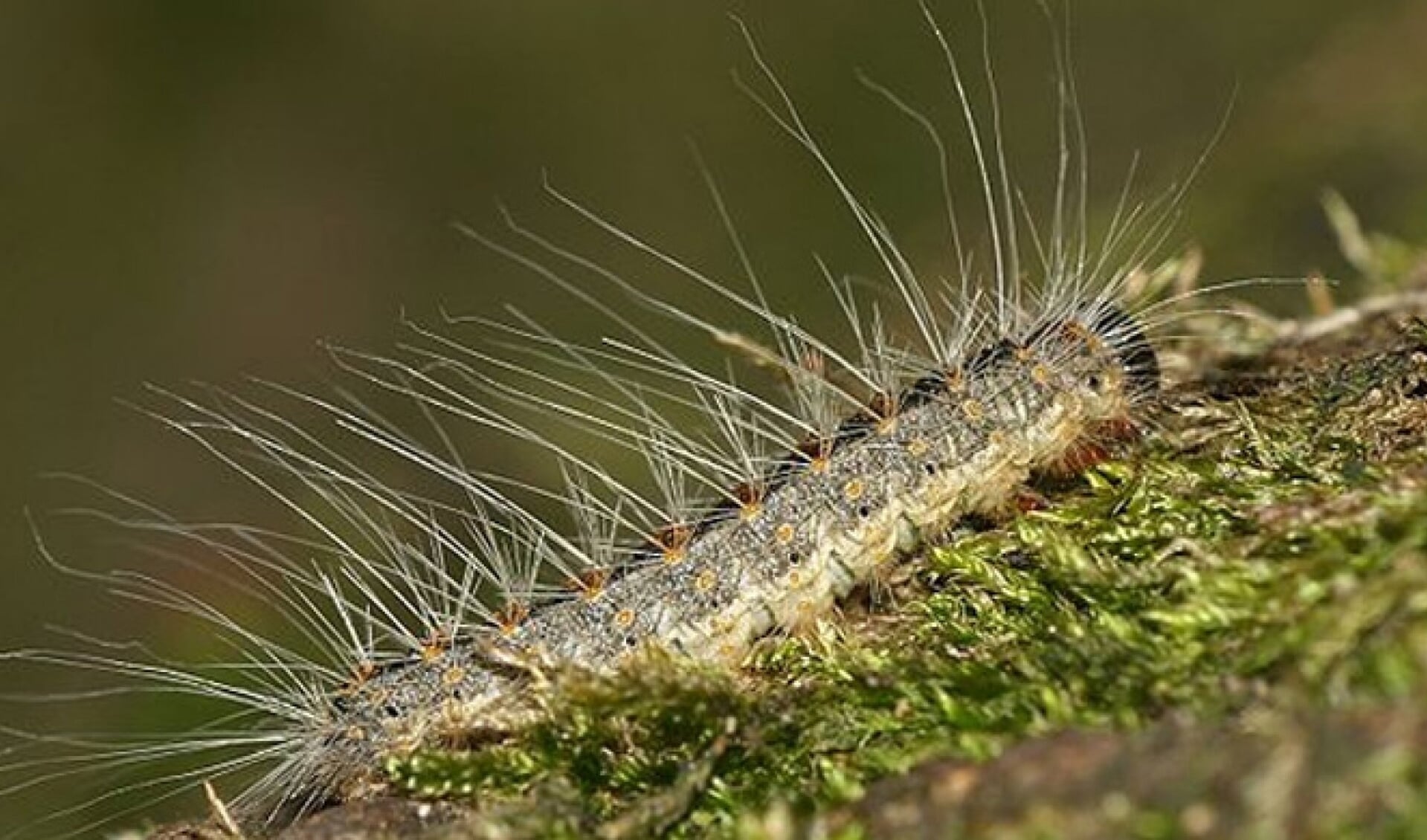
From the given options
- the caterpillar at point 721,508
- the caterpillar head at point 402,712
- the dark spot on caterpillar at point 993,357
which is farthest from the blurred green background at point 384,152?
the caterpillar head at point 402,712

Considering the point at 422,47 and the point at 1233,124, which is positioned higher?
the point at 422,47

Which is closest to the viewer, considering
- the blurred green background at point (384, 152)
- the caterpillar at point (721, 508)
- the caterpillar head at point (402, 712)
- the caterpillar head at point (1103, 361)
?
the caterpillar head at point (402, 712)

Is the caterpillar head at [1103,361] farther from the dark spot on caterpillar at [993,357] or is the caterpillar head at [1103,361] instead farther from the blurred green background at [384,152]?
the blurred green background at [384,152]

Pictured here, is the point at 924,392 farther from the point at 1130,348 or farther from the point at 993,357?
the point at 1130,348

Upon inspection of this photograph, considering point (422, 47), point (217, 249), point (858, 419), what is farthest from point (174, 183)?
point (858, 419)

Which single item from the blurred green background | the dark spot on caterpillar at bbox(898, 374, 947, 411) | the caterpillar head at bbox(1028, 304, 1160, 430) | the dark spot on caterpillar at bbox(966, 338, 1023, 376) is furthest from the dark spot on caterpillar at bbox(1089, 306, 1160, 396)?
the blurred green background

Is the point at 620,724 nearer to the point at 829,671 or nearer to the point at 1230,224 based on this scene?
the point at 829,671

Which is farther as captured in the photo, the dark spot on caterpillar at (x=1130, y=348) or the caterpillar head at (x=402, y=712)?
the dark spot on caterpillar at (x=1130, y=348)

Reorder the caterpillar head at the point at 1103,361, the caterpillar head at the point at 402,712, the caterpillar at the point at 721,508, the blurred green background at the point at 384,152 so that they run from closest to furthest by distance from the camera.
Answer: the caterpillar head at the point at 402,712 < the caterpillar at the point at 721,508 < the caterpillar head at the point at 1103,361 < the blurred green background at the point at 384,152

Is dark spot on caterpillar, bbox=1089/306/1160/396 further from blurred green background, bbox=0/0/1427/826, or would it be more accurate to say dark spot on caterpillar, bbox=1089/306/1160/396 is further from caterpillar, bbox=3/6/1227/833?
blurred green background, bbox=0/0/1427/826
